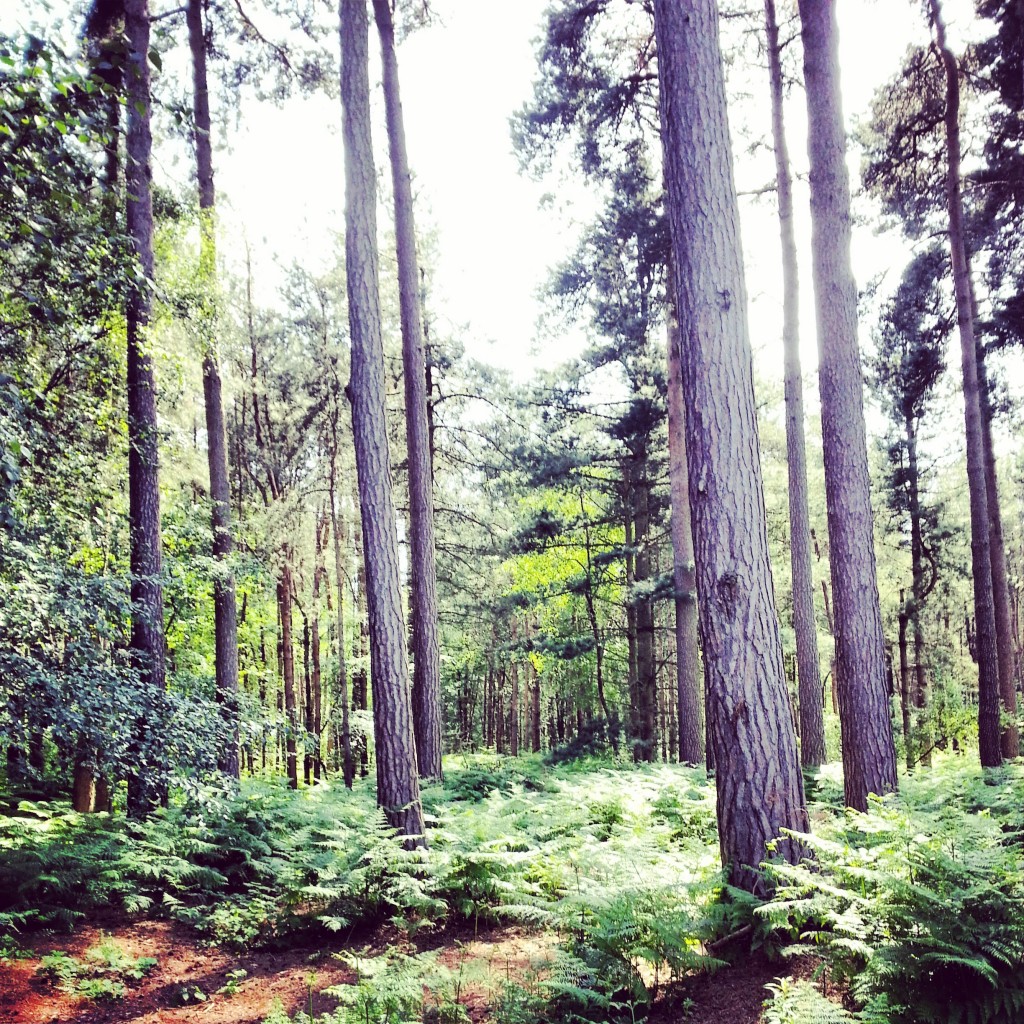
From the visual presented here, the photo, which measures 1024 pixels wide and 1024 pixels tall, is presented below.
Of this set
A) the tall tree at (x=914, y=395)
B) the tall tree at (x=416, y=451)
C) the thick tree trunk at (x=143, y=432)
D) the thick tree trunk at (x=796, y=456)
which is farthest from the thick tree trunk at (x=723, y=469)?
the tall tree at (x=914, y=395)

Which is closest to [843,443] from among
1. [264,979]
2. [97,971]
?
[264,979]

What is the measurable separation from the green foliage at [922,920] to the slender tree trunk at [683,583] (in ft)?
→ 28.1

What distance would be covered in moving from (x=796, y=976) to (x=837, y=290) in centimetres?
570

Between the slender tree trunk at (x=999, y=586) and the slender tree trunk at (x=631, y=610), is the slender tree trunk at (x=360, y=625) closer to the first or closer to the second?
the slender tree trunk at (x=631, y=610)

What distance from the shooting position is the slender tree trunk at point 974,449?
31.2ft

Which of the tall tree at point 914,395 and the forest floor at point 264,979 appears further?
the tall tree at point 914,395

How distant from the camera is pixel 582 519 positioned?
1673 cm

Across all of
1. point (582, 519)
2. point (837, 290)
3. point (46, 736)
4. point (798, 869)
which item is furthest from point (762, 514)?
point (582, 519)

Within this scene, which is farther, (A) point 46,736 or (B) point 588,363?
(B) point 588,363

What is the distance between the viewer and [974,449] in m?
9.84

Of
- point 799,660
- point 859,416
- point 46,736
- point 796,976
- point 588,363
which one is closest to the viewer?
point 796,976

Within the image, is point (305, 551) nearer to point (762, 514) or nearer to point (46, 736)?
point (46, 736)

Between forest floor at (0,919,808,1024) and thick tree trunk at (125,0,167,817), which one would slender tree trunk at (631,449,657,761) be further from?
forest floor at (0,919,808,1024)

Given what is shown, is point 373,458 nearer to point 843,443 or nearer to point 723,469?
point 723,469
